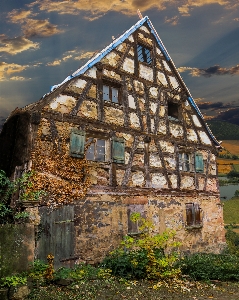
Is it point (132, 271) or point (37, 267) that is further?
point (132, 271)

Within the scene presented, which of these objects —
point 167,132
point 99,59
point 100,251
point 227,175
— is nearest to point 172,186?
point 167,132

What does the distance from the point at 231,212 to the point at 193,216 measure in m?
25.1

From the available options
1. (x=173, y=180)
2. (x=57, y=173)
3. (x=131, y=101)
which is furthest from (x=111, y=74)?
(x=173, y=180)

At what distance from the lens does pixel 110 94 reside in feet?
37.3

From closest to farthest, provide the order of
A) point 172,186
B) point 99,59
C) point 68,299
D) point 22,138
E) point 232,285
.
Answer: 1. point 68,299
2. point 232,285
3. point 22,138
4. point 99,59
5. point 172,186

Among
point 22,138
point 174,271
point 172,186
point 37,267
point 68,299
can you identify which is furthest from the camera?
point 172,186

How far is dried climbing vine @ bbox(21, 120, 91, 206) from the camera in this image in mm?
8473

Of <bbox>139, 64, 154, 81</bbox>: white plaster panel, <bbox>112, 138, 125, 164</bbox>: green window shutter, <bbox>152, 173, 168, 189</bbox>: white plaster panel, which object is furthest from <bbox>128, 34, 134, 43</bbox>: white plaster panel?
<bbox>152, 173, 168, 189</bbox>: white plaster panel

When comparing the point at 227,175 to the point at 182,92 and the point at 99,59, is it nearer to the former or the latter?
the point at 182,92

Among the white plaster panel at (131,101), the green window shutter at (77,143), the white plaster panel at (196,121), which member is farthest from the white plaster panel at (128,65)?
the white plaster panel at (196,121)

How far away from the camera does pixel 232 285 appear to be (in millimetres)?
7883

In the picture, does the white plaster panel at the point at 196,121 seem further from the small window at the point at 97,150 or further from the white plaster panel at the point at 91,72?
→ the white plaster panel at the point at 91,72

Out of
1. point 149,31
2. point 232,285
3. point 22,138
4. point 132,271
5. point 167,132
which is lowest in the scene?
point 232,285

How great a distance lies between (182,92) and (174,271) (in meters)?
9.80
